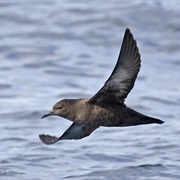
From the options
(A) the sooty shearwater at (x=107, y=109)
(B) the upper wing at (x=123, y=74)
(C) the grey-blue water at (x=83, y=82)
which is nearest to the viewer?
(B) the upper wing at (x=123, y=74)

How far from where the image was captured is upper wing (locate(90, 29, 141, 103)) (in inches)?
292

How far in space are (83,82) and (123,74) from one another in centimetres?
592

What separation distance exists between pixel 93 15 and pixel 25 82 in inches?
168

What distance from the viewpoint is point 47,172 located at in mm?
9508

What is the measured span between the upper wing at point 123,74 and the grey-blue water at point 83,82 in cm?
167

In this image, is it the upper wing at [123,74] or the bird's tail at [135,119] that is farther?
the bird's tail at [135,119]

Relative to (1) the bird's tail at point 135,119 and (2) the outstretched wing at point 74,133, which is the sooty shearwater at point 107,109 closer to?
(1) the bird's tail at point 135,119

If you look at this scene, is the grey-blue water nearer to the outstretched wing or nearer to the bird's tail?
the outstretched wing

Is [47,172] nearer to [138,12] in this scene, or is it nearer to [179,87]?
[179,87]

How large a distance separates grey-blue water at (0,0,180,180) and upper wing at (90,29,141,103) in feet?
5.49

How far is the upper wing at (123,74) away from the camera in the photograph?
7414 mm

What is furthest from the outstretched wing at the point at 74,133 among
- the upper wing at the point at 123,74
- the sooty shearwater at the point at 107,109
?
the upper wing at the point at 123,74

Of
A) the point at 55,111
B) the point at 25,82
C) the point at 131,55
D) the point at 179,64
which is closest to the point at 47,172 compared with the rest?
the point at 55,111

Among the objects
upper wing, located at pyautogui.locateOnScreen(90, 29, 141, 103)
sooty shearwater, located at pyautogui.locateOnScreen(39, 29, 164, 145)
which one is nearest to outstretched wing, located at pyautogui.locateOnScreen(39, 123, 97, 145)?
sooty shearwater, located at pyautogui.locateOnScreen(39, 29, 164, 145)
